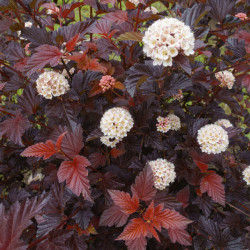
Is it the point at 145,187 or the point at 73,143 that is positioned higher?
the point at 73,143

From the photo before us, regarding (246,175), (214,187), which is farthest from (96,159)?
(246,175)

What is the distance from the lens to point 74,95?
1.33 m

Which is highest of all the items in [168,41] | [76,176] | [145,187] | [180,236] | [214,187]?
[168,41]

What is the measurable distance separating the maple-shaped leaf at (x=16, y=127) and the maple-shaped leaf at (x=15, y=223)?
0.43 metres

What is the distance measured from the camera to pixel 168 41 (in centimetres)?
103

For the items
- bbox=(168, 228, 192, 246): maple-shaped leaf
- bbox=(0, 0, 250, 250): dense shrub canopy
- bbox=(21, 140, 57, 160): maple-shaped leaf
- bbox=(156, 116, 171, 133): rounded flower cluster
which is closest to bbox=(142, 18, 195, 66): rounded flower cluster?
bbox=(0, 0, 250, 250): dense shrub canopy

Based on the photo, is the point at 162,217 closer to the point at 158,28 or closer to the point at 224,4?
the point at 158,28

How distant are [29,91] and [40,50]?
35cm

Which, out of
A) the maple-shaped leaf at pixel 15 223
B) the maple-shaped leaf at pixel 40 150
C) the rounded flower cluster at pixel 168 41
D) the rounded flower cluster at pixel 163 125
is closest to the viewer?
the maple-shaped leaf at pixel 15 223

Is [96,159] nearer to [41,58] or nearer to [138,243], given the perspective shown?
[138,243]

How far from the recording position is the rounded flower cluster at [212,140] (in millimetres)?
1359

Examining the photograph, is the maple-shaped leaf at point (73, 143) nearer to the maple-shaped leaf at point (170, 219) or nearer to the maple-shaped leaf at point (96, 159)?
the maple-shaped leaf at point (96, 159)

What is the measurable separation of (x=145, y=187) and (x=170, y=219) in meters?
0.19

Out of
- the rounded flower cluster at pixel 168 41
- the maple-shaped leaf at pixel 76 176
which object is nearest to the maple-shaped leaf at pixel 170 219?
the maple-shaped leaf at pixel 76 176
